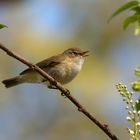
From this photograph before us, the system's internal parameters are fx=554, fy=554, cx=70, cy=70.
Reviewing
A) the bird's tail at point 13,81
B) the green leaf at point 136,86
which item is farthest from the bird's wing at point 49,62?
the green leaf at point 136,86

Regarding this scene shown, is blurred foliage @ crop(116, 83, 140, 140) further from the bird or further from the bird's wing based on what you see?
the bird's wing

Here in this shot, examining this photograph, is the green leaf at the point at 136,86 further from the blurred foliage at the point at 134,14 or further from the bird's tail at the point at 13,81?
the bird's tail at the point at 13,81

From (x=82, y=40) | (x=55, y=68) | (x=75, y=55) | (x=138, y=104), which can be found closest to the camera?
(x=138, y=104)

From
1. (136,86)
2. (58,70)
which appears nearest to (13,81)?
(58,70)

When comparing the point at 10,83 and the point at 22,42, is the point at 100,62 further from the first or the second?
the point at 10,83

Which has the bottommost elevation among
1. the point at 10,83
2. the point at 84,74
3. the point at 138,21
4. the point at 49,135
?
the point at 49,135

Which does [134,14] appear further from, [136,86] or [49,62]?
[49,62]

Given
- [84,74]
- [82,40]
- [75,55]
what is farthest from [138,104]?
[82,40]

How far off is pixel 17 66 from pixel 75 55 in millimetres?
4140

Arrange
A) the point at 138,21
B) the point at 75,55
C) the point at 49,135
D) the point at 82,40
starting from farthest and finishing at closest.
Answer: the point at 82,40 → the point at 49,135 → the point at 75,55 → the point at 138,21

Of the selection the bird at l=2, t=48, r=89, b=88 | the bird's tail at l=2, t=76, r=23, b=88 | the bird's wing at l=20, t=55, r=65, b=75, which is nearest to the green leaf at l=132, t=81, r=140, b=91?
the bird at l=2, t=48, r=89, b=88

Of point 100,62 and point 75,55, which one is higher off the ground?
point 75,55

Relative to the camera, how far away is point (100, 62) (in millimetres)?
11805

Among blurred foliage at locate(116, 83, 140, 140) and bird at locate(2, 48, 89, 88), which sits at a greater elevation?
blurred foliage at locate(116, 83, 140, 140)
